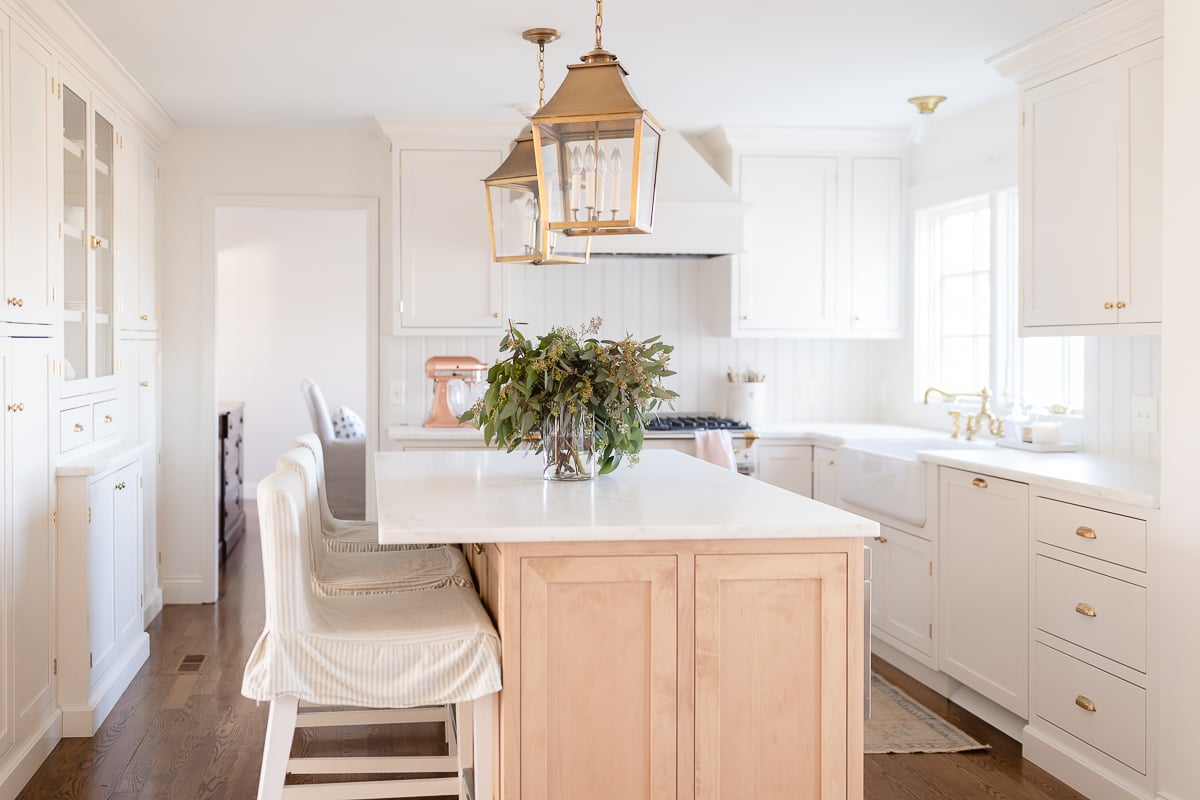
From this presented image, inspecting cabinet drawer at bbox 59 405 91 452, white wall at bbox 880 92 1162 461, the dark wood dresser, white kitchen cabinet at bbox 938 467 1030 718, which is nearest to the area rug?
white kitchen cabinet at bbox 938 467 1030 718

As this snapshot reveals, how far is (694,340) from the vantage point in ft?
18.2

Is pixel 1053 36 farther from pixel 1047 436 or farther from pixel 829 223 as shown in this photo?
pixel 829 223

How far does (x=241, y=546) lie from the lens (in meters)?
6.61

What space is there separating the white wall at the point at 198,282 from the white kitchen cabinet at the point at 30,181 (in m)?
1.76

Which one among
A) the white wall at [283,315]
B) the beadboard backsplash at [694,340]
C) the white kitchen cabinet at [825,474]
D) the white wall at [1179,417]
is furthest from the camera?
the white wall at [283,315]

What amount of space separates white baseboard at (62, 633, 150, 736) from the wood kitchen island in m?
1.85

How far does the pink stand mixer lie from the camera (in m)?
5.00

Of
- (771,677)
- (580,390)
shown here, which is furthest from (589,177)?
(771,677)

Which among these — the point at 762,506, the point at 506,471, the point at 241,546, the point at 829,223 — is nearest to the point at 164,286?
the point at 241,546

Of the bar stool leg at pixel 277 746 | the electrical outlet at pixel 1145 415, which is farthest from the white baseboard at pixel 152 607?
the electrical outlet at pixel 1145 415

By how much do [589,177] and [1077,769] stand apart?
2202mm

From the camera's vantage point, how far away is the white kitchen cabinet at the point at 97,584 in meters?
3.34

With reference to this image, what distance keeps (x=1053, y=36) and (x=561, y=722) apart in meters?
2.69

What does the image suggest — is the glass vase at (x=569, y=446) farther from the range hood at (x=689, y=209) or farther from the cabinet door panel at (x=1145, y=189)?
the range hood at (x=689, y=209)
